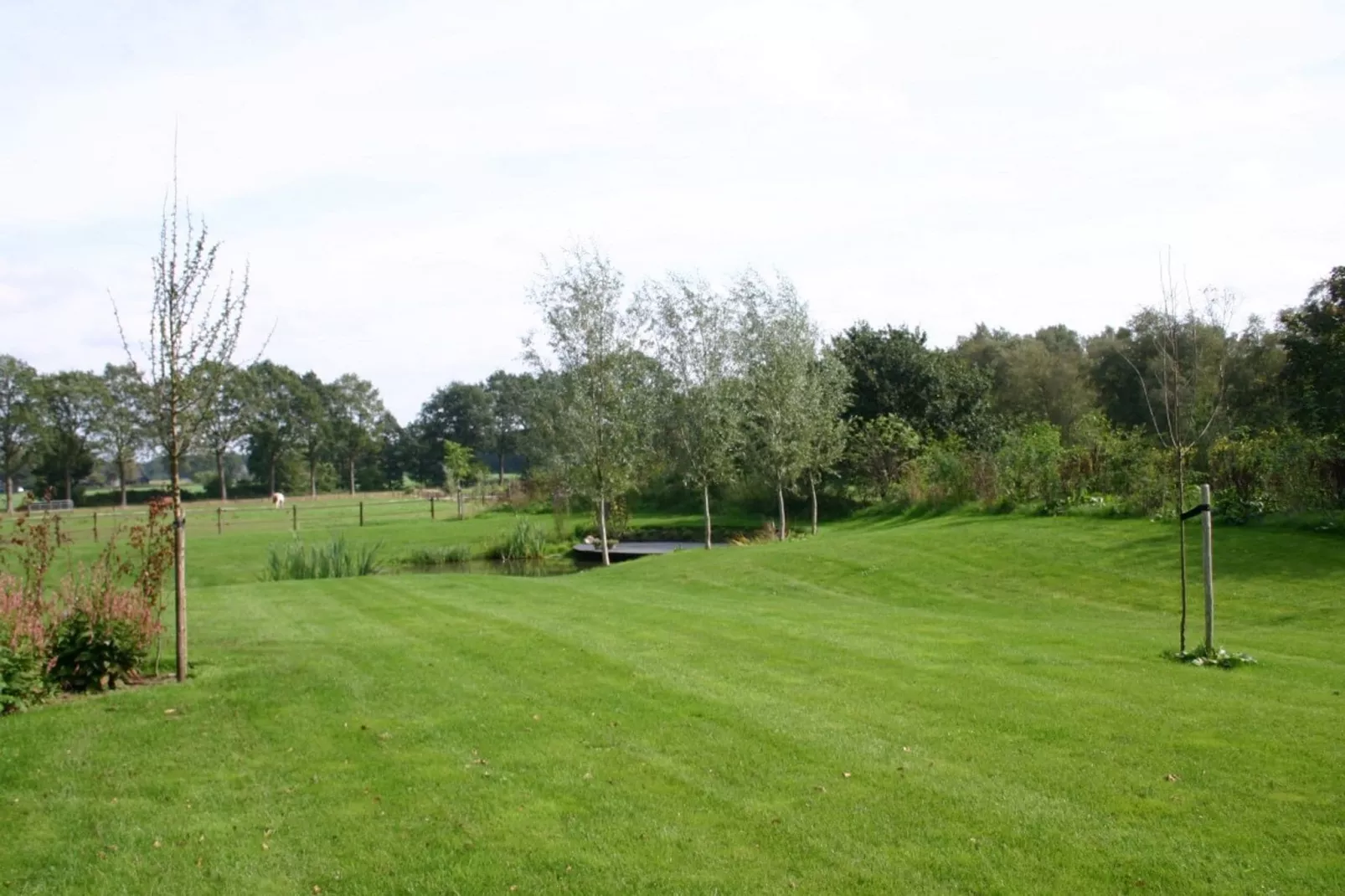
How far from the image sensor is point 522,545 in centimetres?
3192

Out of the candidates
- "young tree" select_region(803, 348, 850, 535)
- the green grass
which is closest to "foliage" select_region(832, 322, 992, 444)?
"young tree" select_region(803, 348, 850, 535)

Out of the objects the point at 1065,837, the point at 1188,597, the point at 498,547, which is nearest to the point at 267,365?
the point at 498,547

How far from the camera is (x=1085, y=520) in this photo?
833 inches

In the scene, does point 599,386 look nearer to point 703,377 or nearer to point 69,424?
point 703,377

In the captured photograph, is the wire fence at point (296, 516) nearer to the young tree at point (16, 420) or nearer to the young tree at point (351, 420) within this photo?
the young tree at point (16, 420)

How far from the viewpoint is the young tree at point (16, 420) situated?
71.8 m

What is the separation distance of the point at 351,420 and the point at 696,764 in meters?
94.3

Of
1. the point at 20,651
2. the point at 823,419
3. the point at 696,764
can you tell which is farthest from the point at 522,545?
the point at 696,764

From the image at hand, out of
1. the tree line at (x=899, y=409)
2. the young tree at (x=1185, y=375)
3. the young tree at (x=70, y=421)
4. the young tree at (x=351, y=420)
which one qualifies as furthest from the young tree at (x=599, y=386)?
the young tree at (x=351, y=420)

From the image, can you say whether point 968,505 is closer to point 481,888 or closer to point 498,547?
point 498,547

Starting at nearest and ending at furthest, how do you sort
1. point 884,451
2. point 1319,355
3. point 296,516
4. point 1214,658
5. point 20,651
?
point 20,651
point 1214,658
point 1319,355
point 884,451
point 296,516

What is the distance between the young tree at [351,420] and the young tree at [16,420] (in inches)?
989

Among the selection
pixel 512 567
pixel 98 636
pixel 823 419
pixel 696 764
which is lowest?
pixel 512 567

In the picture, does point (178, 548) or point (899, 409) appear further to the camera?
point (899, 409)
